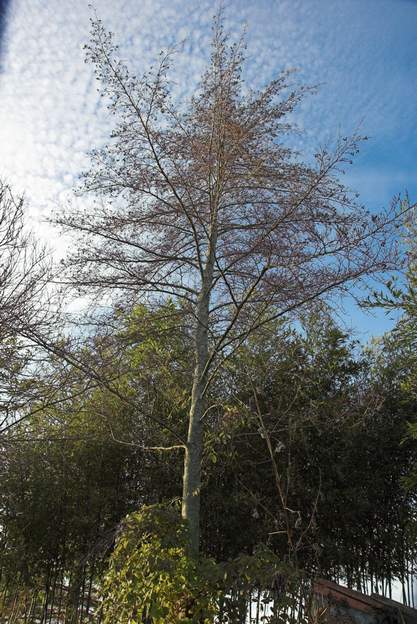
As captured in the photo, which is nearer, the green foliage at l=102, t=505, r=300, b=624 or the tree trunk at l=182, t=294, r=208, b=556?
the green foliage at l=102, t=505, r=300, b=624

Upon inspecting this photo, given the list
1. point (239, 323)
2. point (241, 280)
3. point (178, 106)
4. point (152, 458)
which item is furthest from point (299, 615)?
point (178, 106)

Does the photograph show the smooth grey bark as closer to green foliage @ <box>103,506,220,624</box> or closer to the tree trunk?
the tree trunk

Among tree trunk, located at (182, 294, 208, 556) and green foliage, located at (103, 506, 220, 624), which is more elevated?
tree trunk, located at (182, 294, 208, 556)

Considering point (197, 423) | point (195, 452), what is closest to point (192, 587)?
point (195, 452)

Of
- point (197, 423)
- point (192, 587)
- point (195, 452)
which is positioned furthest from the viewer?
point (197, 423)

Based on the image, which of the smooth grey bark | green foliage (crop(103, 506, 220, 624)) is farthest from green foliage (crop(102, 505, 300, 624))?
the smooth grey bark

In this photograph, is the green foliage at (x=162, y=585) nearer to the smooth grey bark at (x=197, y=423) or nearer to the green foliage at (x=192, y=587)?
the green foliage at (x=192, y=587)

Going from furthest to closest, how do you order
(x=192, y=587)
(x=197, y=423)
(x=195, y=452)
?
1. (x=197, y=423)
2. (x=195, y=452)
3. (x=192, y=587)

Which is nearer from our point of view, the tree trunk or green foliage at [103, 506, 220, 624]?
green foliage at [103, 506, 220, 624]

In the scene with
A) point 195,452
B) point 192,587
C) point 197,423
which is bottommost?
point 192,587

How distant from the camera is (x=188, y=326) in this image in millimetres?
4957

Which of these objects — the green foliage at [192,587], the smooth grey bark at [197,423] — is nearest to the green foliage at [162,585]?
the green foliage at [192,587]

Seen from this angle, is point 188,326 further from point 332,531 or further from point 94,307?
point 332,531

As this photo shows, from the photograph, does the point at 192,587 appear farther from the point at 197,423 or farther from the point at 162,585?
the point at 197,423
